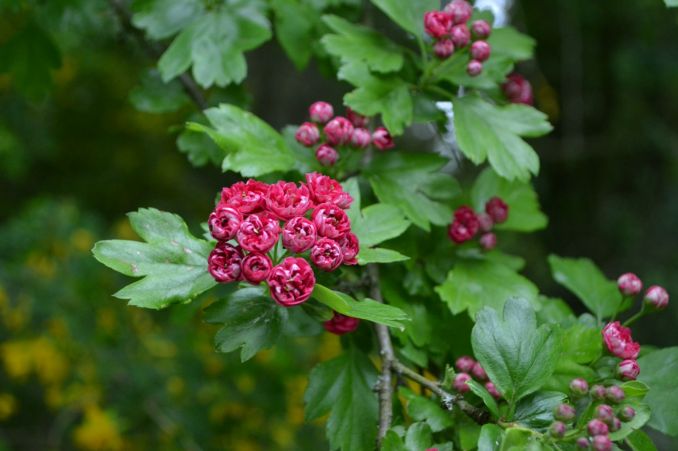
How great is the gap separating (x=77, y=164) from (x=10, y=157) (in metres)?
2.04

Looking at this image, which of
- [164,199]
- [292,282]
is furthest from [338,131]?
[164,199]

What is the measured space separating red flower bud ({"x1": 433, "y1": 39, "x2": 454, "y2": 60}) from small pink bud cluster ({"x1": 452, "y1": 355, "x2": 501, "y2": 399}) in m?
0.47

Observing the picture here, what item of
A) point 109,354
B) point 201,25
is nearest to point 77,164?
point 109,354

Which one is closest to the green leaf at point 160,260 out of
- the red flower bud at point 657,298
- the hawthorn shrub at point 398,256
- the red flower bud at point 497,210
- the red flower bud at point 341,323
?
the hawthorn shrub at point 398,256

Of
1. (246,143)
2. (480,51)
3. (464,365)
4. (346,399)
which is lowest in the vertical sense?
(346,399)

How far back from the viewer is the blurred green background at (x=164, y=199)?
7.91ft

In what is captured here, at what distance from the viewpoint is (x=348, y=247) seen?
36.6 inches

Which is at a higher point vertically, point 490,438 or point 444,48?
point 444,48

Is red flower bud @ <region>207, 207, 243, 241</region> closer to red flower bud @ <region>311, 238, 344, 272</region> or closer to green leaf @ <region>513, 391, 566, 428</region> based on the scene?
red flower bud @ <region>311, 238, 344, 272</region>

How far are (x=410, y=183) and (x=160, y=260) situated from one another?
17.6 inches

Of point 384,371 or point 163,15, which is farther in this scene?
point 163,15

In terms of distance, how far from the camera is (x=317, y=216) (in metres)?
0.91

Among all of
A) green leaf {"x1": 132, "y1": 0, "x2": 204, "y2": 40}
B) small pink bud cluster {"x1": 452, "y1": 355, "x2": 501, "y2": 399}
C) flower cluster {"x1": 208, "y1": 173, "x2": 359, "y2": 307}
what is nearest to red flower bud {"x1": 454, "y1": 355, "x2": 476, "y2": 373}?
small pink bud cluster {"x1": 452, "y1": 355, "x2": 501, "y2": 399}

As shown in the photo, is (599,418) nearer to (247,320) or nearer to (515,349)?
(515,349)
